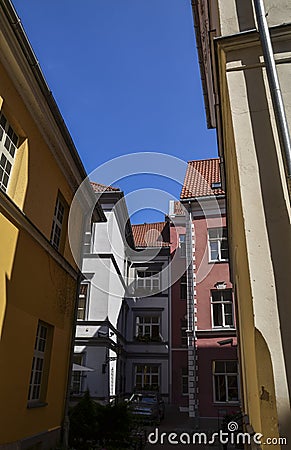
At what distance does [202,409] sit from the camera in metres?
17.7

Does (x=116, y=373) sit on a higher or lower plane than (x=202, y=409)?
higher

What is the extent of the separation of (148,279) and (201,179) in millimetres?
9375

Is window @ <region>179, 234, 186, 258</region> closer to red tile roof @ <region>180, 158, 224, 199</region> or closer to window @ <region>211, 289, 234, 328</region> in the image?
red tile roof @ <region>180, 158, 224, 199</region>

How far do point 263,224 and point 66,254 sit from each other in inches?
283

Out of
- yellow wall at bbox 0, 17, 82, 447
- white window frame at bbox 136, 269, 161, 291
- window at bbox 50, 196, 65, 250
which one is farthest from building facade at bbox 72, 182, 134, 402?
yellow wall at bbox 0, 17, 82, 447

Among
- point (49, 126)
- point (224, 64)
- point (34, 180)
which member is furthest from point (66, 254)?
point (224, 64)

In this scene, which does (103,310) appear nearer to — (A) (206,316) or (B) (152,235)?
(A) (206,316)

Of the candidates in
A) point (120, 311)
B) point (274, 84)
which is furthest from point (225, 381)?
point (274, 84)

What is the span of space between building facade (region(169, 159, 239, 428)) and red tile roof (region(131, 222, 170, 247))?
24.2 feet

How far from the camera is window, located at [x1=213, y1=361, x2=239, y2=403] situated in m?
18.2

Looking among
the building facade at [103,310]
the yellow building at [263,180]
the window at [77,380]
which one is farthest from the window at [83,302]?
the yellow building at [263,180]

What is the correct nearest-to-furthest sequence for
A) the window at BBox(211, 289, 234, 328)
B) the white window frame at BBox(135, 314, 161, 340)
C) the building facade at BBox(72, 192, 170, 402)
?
the building facade at BBox(72, 192, 170, 402)
the window at BBox(211, 289, 234, 328)
the white window frame at BBox(135, 314, 161, 340)

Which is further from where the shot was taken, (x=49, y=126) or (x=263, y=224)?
(x=49, y=126)

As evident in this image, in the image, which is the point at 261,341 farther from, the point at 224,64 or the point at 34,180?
the point at 34,180
